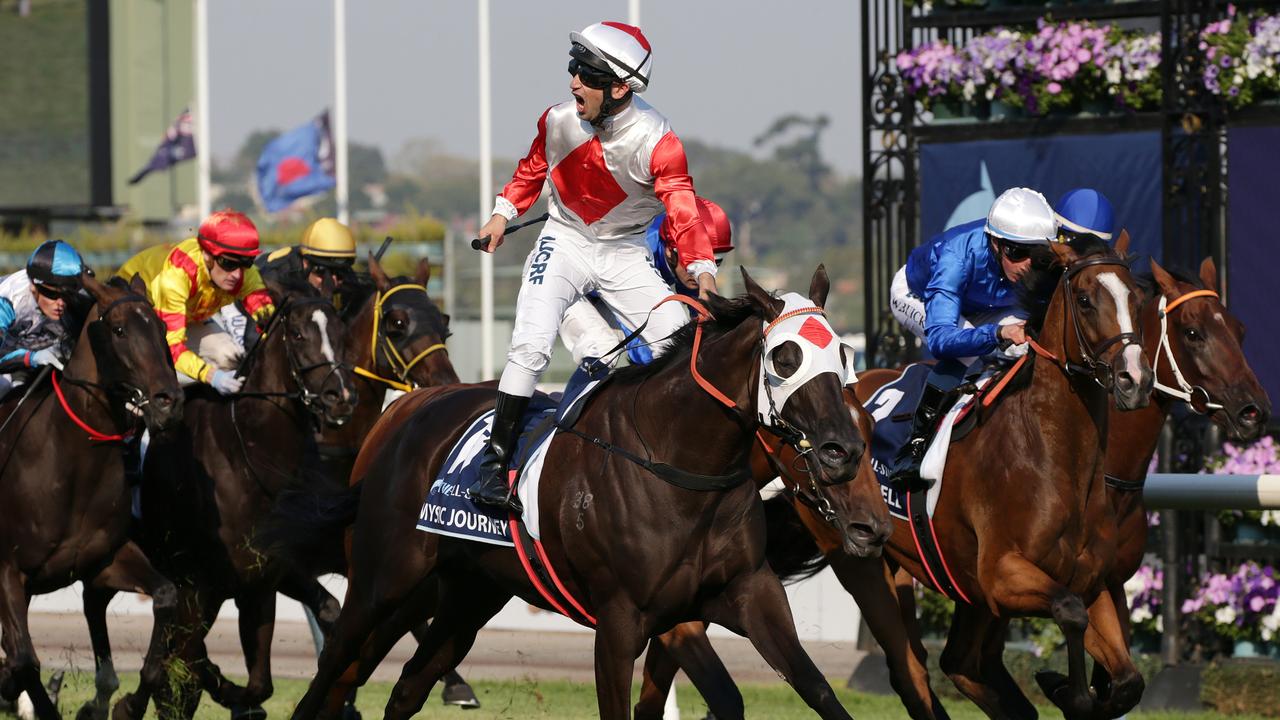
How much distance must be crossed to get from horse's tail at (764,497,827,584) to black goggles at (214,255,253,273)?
250cm

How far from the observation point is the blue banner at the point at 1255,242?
8.76 metres

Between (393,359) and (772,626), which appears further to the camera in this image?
(393,359)

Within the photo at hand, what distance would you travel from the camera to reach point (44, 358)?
713cm

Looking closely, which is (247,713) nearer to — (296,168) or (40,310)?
(40,310)

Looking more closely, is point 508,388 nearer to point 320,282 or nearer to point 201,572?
point 201,572

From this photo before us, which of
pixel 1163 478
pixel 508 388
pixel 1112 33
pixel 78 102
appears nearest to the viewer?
pixel 508 388

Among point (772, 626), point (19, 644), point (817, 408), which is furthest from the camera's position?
point (19, 644)

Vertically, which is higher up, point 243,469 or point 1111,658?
point 243,469

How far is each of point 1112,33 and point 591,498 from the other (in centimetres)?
529

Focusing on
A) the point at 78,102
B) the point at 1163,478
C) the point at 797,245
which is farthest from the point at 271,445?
the point at 797,245

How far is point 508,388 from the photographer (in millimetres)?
5605

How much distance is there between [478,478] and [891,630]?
174 cm

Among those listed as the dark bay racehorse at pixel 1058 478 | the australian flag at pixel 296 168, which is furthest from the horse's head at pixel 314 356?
the australian flag at pixel 296 168

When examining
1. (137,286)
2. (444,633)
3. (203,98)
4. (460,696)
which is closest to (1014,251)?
(444,633)
